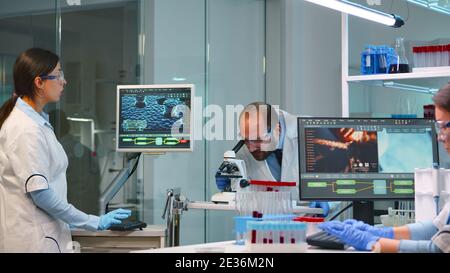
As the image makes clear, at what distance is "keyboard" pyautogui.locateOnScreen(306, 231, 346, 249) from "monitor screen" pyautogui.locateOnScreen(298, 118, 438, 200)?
0.56 m

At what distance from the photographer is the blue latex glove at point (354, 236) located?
2594mm

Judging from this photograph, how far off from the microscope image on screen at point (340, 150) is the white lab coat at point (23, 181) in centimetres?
119

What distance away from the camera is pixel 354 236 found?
260 centimetres

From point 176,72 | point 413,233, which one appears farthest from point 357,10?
point 176,72

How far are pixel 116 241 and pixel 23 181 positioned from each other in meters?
0.64

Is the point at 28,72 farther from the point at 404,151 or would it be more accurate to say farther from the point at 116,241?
the point at 404,151

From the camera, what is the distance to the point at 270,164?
4430mm

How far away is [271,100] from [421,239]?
4.08 metres

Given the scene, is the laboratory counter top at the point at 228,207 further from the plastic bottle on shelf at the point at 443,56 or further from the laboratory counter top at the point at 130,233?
the plastic bottle on shelf at the point at 443,56

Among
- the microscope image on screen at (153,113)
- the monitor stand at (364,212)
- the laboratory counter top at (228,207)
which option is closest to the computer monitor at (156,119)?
the microscope image on screen at (153,113)
